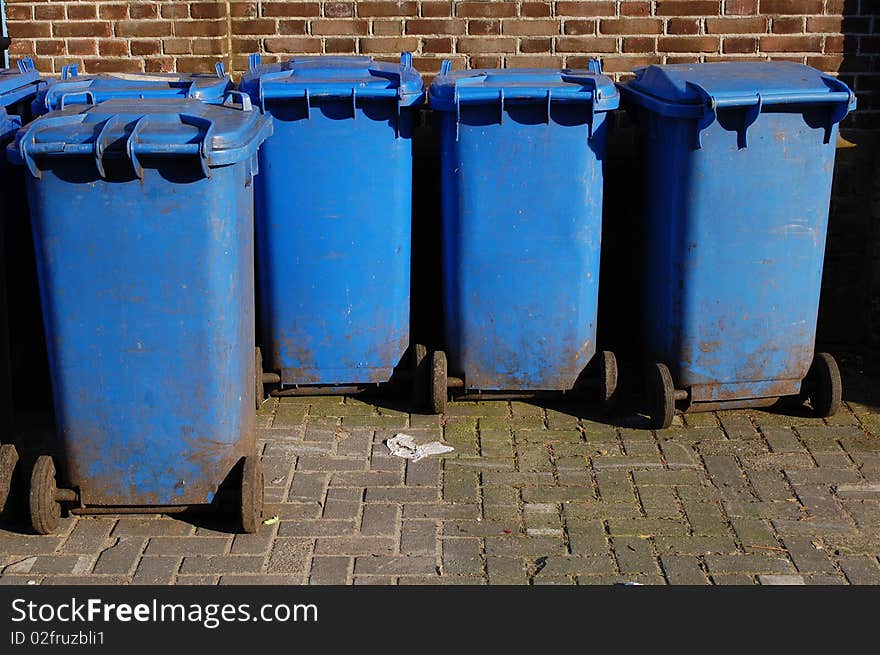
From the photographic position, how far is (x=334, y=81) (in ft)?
17.4

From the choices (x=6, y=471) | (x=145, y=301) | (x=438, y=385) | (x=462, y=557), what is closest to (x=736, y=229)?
(x=438, y=385)

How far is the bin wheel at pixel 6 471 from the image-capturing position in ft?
14.5

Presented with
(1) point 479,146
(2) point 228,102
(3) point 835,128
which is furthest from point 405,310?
(3) point 835,128

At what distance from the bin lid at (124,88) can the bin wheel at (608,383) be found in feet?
7.21

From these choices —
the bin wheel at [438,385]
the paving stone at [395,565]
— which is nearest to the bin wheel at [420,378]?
the bin wheel at [438,385]

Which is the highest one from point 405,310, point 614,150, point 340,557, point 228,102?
point 228,102

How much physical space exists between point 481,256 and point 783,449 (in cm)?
160

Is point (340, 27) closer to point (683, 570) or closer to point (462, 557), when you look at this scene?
point (462, 557)

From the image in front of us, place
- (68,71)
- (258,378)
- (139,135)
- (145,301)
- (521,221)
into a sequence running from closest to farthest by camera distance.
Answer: (139,135)
(145,301)
(521,221)
(258,378)
(68,71)

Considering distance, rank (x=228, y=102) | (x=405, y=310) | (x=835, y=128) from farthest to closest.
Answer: (x=405, y=310) → (x=835, y=128) → (x=228, y=102)

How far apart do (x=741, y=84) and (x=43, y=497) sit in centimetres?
334

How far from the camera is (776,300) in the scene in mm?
5332

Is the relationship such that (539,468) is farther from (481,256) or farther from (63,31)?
(63,31)

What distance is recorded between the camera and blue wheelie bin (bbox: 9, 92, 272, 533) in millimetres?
4145
